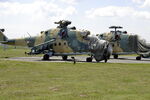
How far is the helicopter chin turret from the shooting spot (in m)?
34.5

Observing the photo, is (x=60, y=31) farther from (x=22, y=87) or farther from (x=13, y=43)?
(x=22, y=87)

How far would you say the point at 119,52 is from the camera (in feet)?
162

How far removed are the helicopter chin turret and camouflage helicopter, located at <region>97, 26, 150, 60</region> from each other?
12.1m

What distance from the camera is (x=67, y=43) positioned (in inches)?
1580

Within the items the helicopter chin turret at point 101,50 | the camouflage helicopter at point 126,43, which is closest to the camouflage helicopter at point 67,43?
the helicopter chin turret at point 101,50

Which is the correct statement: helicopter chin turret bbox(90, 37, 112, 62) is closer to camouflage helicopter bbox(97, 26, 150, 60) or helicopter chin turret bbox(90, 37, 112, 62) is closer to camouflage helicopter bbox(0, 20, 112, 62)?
camouflage helicopter bbox(0, 20, 112, 62)

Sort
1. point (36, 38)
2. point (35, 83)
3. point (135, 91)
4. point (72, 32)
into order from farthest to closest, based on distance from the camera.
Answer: point (36, 38) → point (72, 32) → point (35, 83) → point (135, 91)

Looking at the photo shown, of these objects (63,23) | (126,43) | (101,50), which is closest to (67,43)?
(63,23)

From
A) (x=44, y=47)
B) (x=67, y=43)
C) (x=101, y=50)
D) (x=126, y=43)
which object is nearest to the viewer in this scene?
(x=101, y=50)

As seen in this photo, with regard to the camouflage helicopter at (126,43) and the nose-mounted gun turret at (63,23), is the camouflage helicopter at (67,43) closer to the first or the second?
the nose-mounted gun turret at (63,23)

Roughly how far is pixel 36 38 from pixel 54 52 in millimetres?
4200

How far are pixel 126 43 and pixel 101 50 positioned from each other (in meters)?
14.7

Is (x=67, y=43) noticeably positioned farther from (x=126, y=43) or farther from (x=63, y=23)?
(x=126, y=43)

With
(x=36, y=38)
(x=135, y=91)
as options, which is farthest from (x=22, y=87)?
(x=36, y=38)
